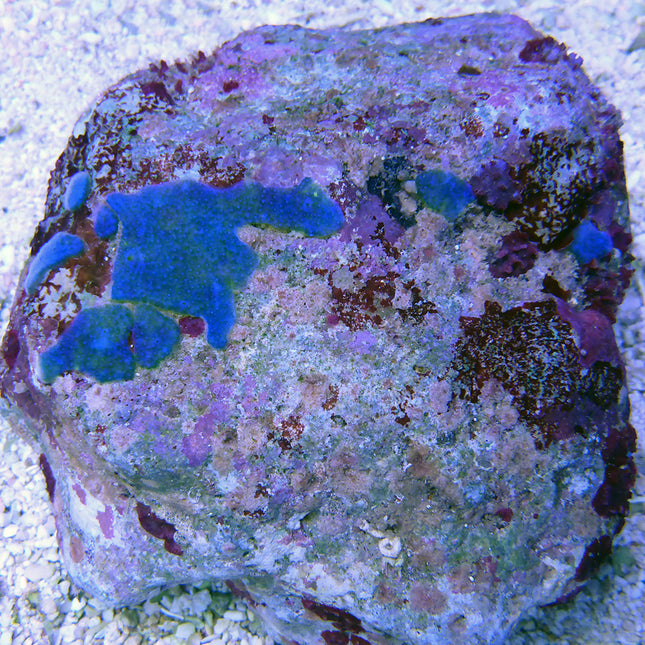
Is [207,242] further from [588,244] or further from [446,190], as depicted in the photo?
[588,244]

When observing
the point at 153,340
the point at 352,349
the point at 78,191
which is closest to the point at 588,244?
the point at 352,349

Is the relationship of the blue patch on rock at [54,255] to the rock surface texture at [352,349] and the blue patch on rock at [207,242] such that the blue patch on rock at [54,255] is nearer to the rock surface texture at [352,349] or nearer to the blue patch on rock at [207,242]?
the rock surface texture at [352,349]

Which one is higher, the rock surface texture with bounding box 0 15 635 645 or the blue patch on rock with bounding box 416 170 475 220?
the blue patch on rock with bounding box 416 170 475 220

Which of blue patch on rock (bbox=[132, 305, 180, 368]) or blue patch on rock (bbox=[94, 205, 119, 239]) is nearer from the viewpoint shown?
blue patch on rock (bbox=[132, 305, 180, 368])

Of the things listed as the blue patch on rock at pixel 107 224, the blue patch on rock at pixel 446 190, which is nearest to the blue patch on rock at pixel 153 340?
the blue patch on rock at pixel 107 224

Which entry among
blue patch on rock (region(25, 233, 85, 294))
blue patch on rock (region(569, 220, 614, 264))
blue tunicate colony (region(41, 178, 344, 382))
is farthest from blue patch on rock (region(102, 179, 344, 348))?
blue patch on rock (region(569, 220, 614, 264))

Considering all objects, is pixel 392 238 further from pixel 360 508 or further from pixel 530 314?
pixel 360 508

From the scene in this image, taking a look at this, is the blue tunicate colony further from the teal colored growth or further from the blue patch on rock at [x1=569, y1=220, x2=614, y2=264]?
the blue patch on rock at [x1=569, y1=220, x2=614, y2=264]

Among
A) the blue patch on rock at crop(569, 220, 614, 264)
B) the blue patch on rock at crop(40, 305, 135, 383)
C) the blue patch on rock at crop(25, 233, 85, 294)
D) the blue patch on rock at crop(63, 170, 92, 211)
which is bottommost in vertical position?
the blue patch on rock at crop(40, 305, 135, 383)
